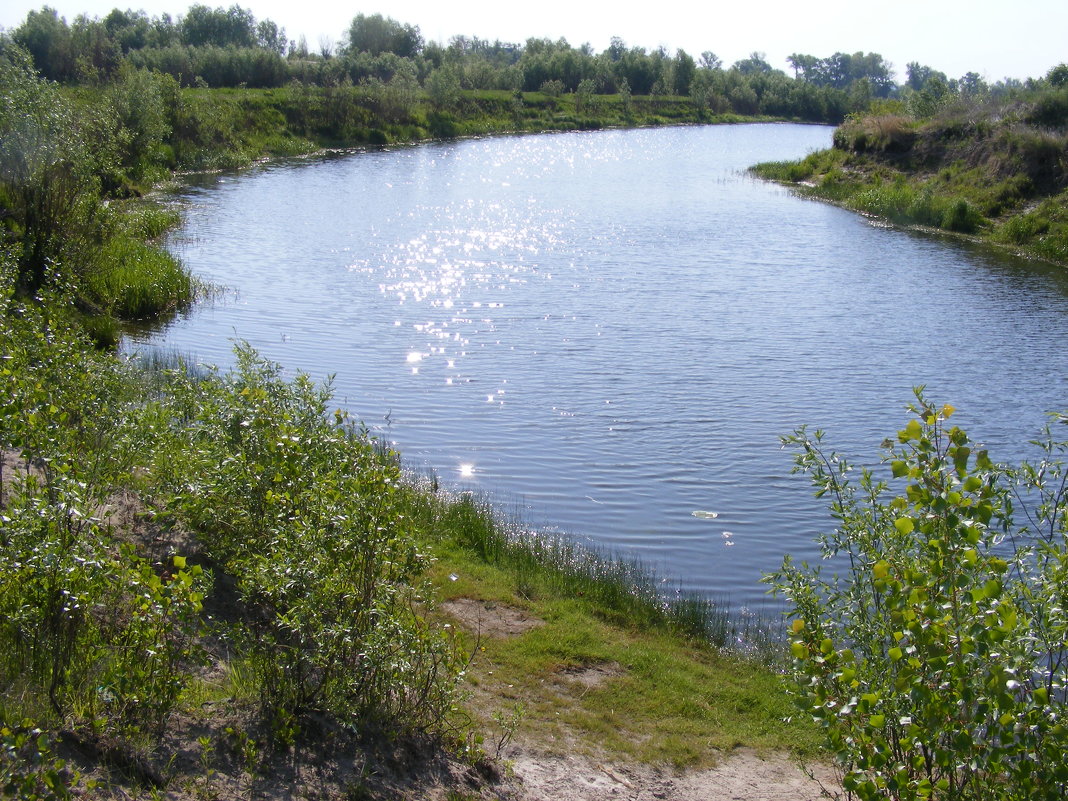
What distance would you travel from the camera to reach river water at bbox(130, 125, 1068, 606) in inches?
531

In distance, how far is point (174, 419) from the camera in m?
11.1

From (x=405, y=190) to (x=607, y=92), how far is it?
8530 cm

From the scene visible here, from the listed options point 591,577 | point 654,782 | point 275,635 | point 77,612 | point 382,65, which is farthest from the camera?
point 382,65

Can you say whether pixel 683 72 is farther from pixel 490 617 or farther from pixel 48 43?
pixel 490 617

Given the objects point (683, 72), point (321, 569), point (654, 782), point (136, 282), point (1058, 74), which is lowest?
point (654, 782)

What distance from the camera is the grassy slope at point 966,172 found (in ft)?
122

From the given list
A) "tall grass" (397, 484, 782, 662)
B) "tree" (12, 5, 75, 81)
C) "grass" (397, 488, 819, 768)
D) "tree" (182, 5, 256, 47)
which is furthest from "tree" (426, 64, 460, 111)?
"grass" (397, 488, 819, 768)

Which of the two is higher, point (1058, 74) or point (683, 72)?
point (683, 72)

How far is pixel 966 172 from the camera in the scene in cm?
4297

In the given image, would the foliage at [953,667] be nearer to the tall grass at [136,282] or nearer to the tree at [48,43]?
the tall grass at [136,282]

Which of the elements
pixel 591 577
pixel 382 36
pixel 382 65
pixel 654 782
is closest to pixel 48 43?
pixel 382 65

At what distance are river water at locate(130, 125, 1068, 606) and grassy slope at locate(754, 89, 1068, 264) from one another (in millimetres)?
2303

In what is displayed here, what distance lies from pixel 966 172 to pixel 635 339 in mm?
29339

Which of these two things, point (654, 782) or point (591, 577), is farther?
point (591, 577)
